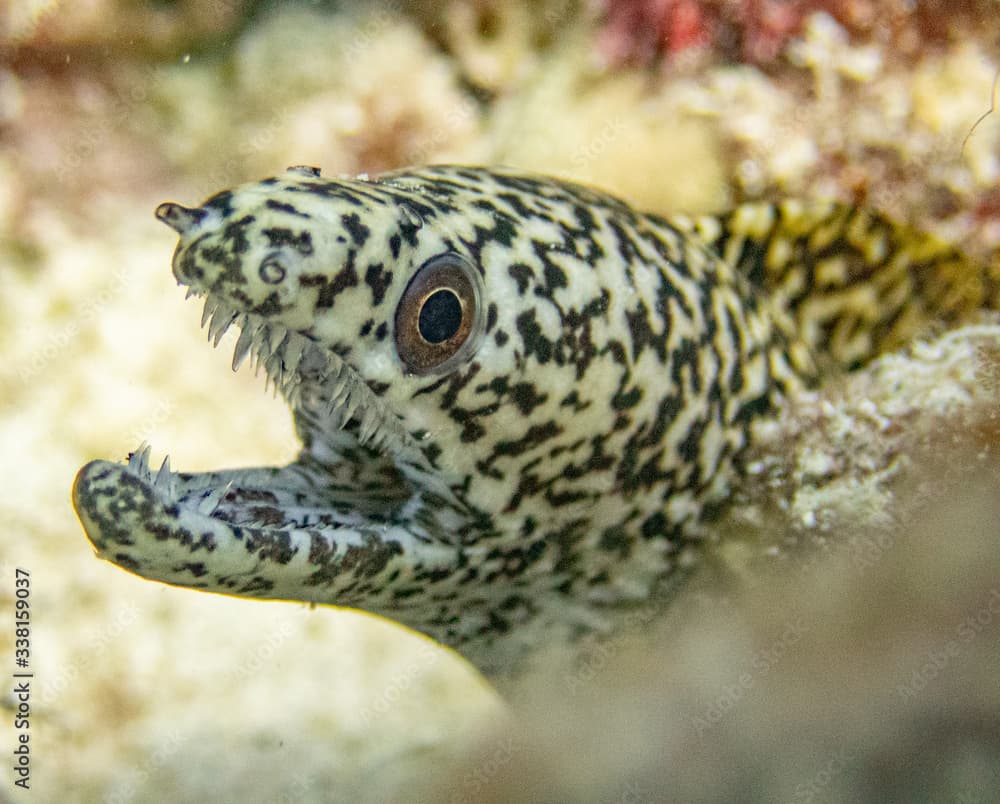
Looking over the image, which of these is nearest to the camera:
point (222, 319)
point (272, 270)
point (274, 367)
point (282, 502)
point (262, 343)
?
point (272, 270)

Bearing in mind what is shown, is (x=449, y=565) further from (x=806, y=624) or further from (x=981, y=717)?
(x=981, y=717)

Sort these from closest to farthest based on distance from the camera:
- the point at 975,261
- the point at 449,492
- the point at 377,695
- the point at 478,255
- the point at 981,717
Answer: the point at 478,255 → the point at 449,492 → the point at 981,717 → the point at 975,261 → the point at 377,695

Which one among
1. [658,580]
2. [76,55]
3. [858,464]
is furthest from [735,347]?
[76,55]

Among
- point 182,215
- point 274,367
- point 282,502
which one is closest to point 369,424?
point 274,367

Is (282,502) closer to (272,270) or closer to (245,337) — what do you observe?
(245,337)

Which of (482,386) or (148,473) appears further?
(482,386)

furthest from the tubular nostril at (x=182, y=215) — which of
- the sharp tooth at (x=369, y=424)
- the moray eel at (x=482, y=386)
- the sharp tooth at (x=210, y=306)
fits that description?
the sharp tooth at (x=369, y=424)

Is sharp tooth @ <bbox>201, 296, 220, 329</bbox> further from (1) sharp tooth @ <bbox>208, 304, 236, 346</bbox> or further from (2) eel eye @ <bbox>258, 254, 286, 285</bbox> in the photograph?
(2) eel eye @ <bbox>258, 254, 286, 285</bbox>

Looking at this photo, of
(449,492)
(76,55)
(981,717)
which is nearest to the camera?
(449,492)
